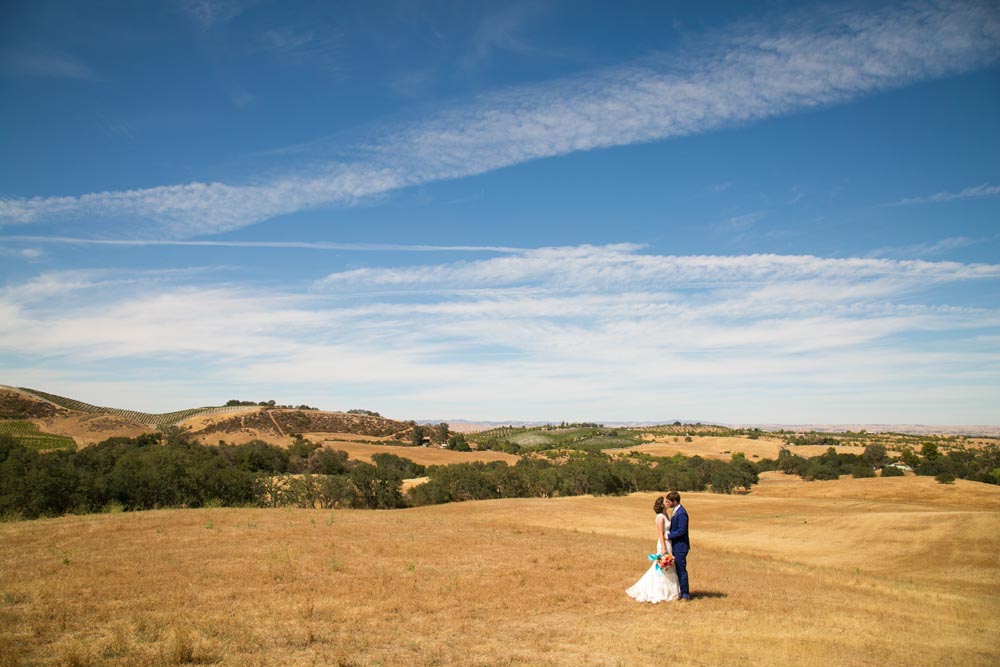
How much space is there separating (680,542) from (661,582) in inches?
40.7

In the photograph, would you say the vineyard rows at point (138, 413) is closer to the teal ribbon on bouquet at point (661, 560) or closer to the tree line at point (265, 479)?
the tree line at point (265, 479)

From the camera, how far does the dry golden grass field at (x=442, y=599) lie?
974 cm

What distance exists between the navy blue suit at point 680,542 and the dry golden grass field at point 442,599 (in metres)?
0.52

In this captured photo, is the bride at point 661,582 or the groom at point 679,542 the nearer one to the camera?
the bride at point 661,582

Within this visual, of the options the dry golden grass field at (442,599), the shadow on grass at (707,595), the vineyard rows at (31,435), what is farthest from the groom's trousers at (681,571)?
the vineyard rows at (31,435)

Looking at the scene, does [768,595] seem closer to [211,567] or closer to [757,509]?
[211,567]

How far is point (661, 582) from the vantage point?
14172 mm

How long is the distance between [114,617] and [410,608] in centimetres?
563

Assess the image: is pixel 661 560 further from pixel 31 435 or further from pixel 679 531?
pixel 31 435

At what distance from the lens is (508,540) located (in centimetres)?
2558

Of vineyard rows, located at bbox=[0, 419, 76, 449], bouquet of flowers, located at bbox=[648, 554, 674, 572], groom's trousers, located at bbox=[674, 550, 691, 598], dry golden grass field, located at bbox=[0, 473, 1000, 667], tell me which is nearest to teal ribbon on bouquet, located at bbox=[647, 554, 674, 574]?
bouquet of flowers, located at bbox=[648, 554, 674, 572]

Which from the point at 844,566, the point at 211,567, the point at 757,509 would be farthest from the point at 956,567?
the point at 211,567

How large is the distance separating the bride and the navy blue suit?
106 mm

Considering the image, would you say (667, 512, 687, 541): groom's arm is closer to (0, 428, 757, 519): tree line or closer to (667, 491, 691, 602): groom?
(667, 491, 691, 602): groom
